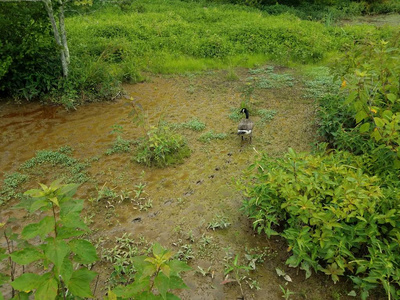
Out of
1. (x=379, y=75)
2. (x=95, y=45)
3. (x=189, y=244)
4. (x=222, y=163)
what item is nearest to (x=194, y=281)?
(x=189, y=244)

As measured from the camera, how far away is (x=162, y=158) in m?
4.80

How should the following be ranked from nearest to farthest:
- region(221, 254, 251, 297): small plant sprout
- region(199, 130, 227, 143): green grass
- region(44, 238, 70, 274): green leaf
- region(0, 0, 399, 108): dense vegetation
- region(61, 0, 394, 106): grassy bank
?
1. region(44, 238, 70, 274): green leaf
2. region(221, 254, 251, 297): small plant sprout
3. region(199, 130, 227, 143): green grass
4. region(0, 0, 399, 108): dense vegetation
5. region(61, 0, 394, 106): grassy bank

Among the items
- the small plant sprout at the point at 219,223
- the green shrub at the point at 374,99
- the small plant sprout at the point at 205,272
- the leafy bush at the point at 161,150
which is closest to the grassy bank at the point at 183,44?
the leafy bush at the point at 161,150

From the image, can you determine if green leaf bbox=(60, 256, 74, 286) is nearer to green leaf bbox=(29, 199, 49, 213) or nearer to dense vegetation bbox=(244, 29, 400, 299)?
green leaf bbox=(29, 199, 49, 213)

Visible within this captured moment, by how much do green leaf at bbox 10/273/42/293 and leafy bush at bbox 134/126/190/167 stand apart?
3107 mm

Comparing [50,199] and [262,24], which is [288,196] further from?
[262,24]

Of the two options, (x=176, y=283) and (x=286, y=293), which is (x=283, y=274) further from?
(x=176, y=283)

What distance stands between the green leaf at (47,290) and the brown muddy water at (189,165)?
4.58 ft

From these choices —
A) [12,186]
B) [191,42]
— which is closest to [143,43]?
[191,42]

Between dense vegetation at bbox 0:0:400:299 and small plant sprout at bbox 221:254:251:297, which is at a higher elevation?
dense vegetation at bbox 0:0:400:299

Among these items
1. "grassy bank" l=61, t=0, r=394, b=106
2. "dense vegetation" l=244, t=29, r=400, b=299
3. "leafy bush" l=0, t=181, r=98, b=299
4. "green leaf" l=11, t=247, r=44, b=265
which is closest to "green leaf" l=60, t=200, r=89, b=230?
"leafy bush" l=0, t=181, r=98, b=299

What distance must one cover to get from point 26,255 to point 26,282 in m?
0.14

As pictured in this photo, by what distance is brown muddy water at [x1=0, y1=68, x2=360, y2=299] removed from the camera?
3.12m

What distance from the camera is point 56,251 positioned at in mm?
1598
